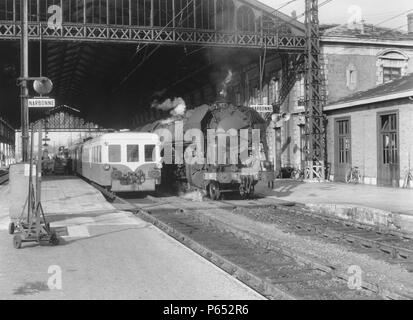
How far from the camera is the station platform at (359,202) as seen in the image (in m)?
12.7

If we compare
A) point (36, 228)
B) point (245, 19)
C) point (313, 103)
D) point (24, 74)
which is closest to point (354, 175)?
point (313, 103)

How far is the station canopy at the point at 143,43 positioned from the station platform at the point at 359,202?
905cm

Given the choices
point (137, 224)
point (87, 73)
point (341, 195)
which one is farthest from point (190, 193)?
point (87, 73)

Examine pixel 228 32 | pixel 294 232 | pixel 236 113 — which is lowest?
pixel 294 232

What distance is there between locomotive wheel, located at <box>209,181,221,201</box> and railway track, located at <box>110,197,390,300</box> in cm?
488

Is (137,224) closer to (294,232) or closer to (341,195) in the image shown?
(294,232)

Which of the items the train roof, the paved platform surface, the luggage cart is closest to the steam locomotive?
the train roof

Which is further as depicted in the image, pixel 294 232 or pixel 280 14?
pixel 280 14

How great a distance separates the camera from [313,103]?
25.5 m

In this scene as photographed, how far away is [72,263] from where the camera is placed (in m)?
7.40

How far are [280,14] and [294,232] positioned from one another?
18862 millimetres

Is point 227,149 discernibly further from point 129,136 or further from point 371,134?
point 371,134

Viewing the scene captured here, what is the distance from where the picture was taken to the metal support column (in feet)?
83.0

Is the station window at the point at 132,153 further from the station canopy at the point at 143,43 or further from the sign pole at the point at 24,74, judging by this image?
the station canopy at the point at 143,43
